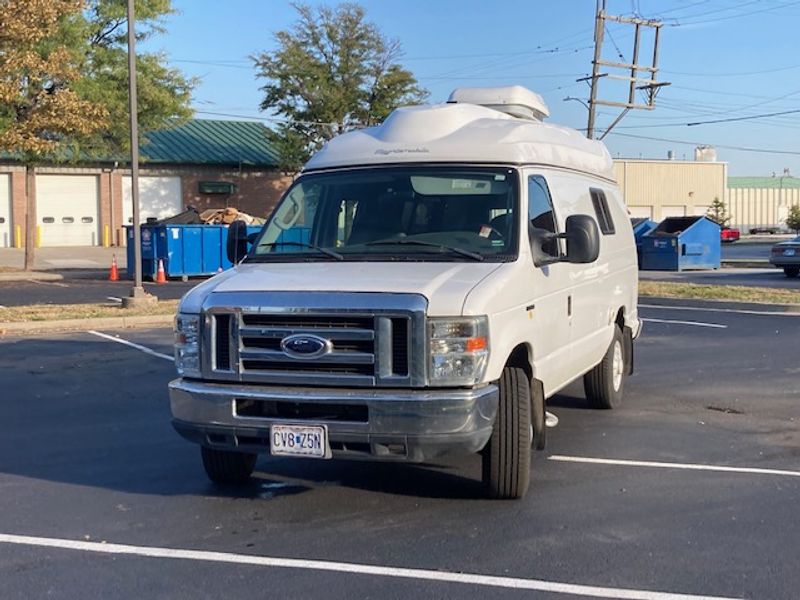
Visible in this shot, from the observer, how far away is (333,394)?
217 inches

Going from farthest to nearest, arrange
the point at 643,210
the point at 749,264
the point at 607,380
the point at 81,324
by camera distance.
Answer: the point at 643,210 < the point at 749,264 < the point at 81,324 < the point at 607,380

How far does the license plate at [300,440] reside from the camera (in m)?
5.53

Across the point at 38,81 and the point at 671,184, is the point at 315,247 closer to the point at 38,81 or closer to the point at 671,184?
the point at 38,81

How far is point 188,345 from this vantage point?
5.89 m

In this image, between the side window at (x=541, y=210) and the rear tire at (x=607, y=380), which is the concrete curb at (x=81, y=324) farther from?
the side window at (x=541, y=210)

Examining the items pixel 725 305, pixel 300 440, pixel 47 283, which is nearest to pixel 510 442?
pixel 300 440

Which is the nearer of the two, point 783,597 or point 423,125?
point 783,597

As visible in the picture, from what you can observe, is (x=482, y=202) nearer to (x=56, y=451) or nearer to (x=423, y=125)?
(x=423, y=125)

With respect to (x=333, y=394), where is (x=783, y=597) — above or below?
below

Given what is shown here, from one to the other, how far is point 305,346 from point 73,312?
12.6 metres

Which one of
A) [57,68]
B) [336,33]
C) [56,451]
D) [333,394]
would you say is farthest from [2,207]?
[333,394]

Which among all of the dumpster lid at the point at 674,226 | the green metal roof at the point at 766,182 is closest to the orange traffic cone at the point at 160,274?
the dumpster lid at the point at 674,226

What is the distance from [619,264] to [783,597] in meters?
4.95

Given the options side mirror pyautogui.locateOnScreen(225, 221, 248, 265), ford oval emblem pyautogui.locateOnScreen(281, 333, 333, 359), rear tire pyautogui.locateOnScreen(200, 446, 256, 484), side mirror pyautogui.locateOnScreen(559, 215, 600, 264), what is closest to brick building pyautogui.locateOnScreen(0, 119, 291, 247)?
side mirror pyautogui.locateOnScreen(225, 221, 248, 265)
